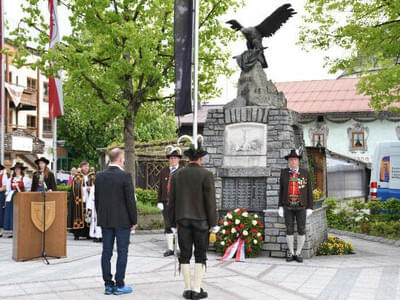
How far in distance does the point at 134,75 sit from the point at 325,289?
9.38 meters

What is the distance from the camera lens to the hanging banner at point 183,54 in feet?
34.3

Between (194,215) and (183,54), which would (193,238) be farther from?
(183,54)

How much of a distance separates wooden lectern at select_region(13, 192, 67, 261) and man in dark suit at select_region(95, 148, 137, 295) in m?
3.07

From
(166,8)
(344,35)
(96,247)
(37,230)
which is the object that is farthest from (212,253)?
(166,8)

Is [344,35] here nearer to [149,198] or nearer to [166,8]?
[166,8]

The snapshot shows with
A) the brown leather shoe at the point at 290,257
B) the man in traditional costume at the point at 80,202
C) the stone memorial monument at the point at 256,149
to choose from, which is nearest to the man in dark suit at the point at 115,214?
the brown leather shoe at the point at 290,257

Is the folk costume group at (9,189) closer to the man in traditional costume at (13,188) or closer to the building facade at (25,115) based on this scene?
the man in traditional costume at (13,188)

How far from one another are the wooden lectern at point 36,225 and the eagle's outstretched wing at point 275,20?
5.31 metres

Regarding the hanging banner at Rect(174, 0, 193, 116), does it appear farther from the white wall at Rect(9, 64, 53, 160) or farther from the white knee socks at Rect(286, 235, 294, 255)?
the white wall at Rect(9, 64, 53, 160)

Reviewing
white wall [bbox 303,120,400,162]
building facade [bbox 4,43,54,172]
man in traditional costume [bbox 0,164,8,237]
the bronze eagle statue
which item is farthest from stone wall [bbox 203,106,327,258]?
white wall [bbox 303,120,400,162]

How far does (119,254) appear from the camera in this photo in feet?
22.8

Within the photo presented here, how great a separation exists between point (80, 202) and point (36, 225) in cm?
358

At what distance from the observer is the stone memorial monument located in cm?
1034

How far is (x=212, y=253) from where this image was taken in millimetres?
10602
